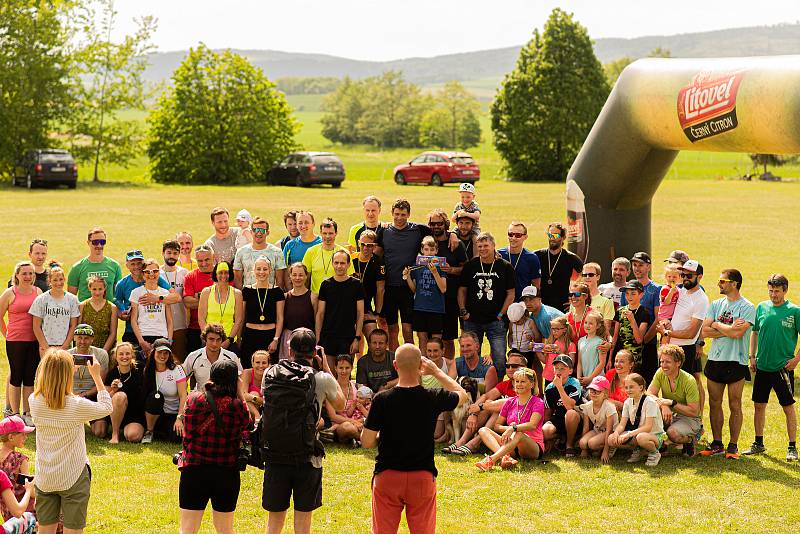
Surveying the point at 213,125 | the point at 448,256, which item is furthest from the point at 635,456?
the point at 213,125

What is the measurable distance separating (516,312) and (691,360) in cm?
188

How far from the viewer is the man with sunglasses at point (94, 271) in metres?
11.4

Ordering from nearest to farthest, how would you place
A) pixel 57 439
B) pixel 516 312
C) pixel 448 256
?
pixel 57 439, pixel 516 312, pixel 448 256

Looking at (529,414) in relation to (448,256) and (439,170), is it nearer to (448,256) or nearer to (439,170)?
(448,256)

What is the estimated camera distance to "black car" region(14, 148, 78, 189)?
1459 inches

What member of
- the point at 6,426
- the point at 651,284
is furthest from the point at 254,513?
the point at 651,284

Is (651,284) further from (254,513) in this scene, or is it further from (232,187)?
(232,187)

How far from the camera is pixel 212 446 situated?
21.4 ft

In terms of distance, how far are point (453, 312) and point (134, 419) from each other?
3.78m

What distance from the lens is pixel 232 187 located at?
135 feet

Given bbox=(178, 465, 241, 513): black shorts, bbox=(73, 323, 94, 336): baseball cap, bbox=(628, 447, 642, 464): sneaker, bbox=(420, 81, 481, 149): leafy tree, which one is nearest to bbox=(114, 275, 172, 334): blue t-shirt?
bbox=(73, 323, 94, 336): baseball cap

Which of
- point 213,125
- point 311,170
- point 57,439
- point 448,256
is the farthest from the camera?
point 213,125

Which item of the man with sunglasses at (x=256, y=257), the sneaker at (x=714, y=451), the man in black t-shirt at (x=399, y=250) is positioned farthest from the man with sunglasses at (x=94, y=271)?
the sneaker at (x=714, y=451)

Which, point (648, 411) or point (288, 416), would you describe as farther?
point (648, 411)
